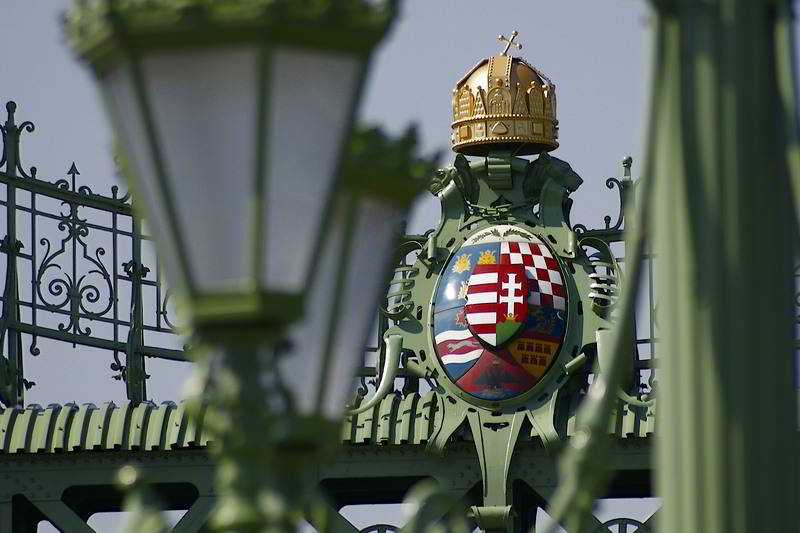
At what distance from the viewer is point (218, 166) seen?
2604 mm

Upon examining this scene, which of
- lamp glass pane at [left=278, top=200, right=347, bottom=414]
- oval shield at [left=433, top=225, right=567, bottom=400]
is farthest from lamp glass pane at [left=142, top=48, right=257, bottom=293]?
oval shield at [left=433, top=225, right=567, bottom=400]

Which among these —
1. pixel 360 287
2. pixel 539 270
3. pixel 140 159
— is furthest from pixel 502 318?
pixel 140 159

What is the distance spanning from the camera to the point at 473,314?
1123 cm

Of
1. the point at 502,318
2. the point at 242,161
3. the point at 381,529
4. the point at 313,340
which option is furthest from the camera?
the point at 381,529

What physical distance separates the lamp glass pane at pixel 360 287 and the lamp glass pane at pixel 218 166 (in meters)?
0.36

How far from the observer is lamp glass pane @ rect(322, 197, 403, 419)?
9.65ft

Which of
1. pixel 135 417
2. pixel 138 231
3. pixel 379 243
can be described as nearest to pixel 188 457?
pixel 135 417

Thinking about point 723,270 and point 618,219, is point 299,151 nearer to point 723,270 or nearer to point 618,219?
point 723,270

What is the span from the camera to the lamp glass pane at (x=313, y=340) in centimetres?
282

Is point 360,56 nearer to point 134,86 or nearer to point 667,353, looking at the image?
point 134,86

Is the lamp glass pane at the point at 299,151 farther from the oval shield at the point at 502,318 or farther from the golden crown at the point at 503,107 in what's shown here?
the golden crown at the point at 503,107

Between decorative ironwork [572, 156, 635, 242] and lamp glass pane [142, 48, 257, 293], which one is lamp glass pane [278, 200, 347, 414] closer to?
lamp glass pane [142, 48, 257, 293]

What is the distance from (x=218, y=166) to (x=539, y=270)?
8810 millimetres

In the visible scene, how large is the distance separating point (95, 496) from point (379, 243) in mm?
9449
